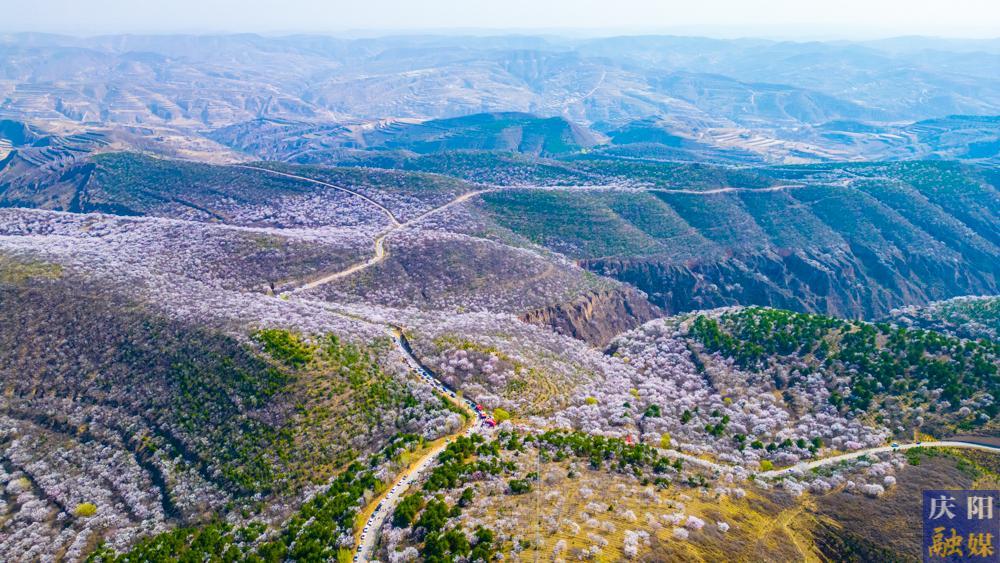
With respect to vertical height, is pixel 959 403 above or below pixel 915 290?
above

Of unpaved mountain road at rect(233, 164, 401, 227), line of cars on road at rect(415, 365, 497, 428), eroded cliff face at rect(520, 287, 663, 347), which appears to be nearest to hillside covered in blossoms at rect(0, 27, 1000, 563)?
line of cars on road at rect(415, 365, 497, 428)

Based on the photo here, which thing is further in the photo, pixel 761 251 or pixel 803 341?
pixel 761 251

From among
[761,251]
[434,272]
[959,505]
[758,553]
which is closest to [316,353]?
[434,272]

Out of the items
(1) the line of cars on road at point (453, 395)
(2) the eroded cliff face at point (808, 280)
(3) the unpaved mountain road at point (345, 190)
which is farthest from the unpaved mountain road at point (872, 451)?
(3) the unpaved mountain road at point (345, 190)

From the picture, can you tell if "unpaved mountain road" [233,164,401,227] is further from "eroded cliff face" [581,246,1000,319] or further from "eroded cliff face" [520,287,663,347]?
"eroded cliff face" [520,287,663,347]

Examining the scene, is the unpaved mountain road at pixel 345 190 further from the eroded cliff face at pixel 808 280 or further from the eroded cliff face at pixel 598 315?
the eroded cliff face at pixel 598 315

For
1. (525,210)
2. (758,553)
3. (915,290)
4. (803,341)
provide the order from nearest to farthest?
(758,553)
(803,341)
(915,290)
(525,210)

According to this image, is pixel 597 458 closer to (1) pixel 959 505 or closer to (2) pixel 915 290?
(1) pixel 959 505
